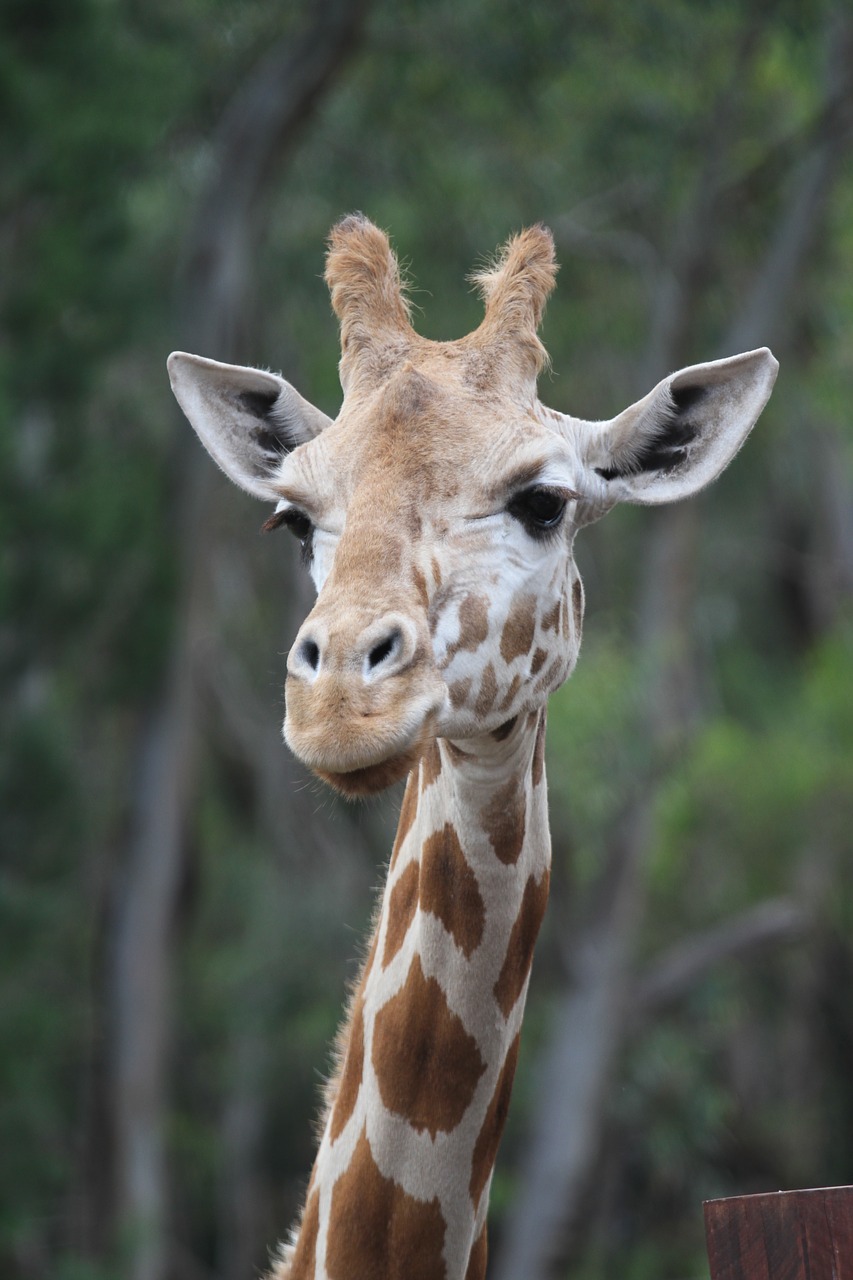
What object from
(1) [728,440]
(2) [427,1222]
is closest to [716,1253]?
(2) [427,1222]

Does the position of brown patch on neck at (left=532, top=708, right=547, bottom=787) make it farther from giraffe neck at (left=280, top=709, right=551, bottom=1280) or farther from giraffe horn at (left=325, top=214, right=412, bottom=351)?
giraffe horn at (left=325, top=214, right=412, bottom=351)

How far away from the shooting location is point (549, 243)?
18.0 feet

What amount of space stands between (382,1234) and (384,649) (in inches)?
67.0

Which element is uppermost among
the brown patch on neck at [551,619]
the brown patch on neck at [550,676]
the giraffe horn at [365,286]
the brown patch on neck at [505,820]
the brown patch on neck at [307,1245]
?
the giraffe horn at [365,286]

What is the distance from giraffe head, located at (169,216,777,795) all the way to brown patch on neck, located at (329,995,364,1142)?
105cm

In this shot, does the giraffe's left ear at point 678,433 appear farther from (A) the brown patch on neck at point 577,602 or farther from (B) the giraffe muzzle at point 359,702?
(B) the giraffe muzzle at point 359,702

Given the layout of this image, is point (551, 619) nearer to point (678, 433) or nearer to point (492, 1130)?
point (678, 433)

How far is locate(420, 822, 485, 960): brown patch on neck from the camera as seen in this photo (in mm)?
4812

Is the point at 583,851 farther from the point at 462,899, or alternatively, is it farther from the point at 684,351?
the point at 462,899

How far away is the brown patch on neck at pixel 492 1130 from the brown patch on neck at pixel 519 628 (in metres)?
1.11

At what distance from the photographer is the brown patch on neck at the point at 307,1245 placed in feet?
16.0

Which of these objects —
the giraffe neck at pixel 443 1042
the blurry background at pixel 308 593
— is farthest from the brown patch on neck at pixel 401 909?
the blurry background at pixel 308 593

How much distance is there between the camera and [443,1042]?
4.75m

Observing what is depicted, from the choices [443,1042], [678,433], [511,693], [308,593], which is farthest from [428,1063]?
[308,593]
